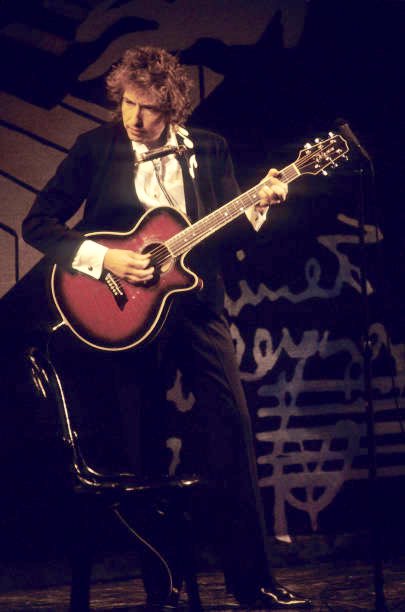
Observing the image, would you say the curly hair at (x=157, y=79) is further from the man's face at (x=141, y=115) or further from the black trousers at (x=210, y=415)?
the black trousers at (x=210, y=415)

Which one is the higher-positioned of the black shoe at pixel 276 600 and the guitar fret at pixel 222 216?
the guitar fret at pixel 222 216

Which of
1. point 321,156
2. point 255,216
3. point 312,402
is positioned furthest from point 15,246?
point 312,402

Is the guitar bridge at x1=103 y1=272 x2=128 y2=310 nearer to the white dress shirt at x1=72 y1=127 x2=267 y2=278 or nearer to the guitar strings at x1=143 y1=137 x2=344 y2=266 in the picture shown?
the guitar strings at x1=143 y1=137 x2=344 y2=266

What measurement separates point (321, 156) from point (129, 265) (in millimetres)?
834

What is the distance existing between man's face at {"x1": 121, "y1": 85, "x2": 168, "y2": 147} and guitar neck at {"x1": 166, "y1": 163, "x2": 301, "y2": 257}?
39 cm

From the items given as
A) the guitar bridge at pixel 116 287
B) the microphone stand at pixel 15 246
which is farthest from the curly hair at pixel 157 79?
the microphone stand at pixel 15 246

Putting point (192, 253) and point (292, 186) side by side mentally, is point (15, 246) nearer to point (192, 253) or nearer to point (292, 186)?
point (192, 253)

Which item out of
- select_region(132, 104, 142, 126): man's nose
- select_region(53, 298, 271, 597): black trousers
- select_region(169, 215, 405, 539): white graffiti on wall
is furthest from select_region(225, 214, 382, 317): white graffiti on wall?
select_region(132, 104, 142, 126): man's nose

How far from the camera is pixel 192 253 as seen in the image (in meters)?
3.00

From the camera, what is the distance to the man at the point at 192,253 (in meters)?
2.80

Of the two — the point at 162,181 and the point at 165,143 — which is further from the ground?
the point at 165,143

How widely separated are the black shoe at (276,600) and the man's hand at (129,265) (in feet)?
3.66

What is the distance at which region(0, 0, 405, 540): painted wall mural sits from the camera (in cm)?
359

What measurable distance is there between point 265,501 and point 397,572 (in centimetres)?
63
